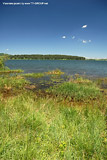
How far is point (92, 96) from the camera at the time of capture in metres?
9.79

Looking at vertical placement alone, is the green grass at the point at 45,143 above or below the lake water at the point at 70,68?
below

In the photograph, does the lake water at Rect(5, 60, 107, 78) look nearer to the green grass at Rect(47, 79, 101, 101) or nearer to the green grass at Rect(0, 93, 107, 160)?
the green grass at Rect(47, 79, 101, 101)

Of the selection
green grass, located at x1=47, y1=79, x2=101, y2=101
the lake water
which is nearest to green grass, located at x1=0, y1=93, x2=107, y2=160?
green grass, located at x1=47, y1=79, x2=101, y2=101

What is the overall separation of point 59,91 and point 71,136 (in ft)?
24.5

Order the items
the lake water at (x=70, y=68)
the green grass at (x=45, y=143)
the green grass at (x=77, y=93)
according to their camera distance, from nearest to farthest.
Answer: the green grass at (x=45, y=143), the green grass at (x=77, y=93), the lake water at (x=70, y=68)

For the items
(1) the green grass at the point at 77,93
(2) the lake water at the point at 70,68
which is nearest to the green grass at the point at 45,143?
(1) the green grass at the point at 77,93

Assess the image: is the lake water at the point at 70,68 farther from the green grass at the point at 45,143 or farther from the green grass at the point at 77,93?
the green grass at the point at 45,143

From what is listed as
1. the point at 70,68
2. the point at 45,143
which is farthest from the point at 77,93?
the point at 70,68

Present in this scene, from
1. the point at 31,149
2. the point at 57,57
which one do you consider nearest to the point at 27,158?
the point at 31,149

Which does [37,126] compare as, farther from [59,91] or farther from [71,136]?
[59,91]

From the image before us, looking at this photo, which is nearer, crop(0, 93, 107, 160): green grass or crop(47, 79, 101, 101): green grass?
crop(0, 93, 107, 160): green grass

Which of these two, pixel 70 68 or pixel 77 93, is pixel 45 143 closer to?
pixel 77 93

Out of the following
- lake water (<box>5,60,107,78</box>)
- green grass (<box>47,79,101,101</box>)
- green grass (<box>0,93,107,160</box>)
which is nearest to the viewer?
green grass (<box>0,93,107,160</box>)

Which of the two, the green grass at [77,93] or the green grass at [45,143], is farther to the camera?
the green grass at [77,93]
